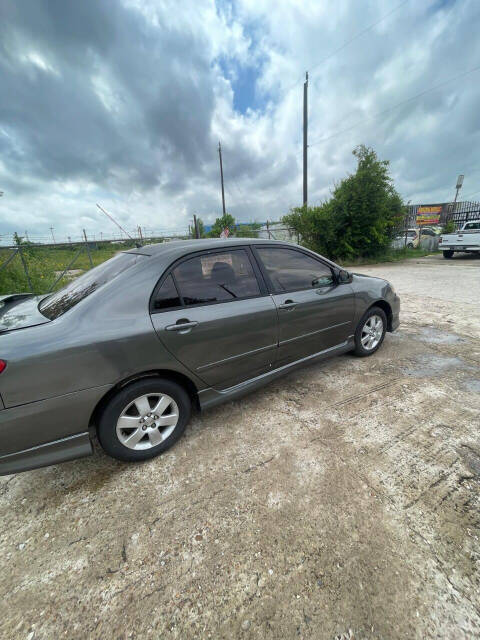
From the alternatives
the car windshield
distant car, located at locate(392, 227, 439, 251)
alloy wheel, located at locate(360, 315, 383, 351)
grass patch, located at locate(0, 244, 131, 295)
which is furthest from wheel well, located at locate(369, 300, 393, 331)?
distant car, located at locate(392, 227, 439, 251)

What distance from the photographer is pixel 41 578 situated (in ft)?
4.49

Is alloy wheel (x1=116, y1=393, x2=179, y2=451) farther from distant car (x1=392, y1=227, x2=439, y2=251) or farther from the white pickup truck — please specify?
distant car (x1=392, y1=227, x2=439, y2=251)

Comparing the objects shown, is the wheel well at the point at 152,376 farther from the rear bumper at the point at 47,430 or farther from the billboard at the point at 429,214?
the billboard at the point at 429,214

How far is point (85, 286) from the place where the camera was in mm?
2090

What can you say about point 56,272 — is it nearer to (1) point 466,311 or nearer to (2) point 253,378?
(2) point 253,378

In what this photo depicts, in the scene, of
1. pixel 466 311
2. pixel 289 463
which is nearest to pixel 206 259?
pixel 289 463

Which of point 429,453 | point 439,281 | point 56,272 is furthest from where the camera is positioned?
point 439,281

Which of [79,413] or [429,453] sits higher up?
[79,413]

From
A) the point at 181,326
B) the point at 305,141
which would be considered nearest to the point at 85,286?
the point at 181,326

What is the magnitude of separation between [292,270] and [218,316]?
42.1 inches

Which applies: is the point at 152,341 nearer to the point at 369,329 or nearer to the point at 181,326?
the point at 181,326

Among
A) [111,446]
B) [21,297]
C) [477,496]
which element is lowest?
[477,496]

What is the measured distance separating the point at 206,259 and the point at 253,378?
1.14 m

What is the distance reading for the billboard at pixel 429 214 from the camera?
2092cm
